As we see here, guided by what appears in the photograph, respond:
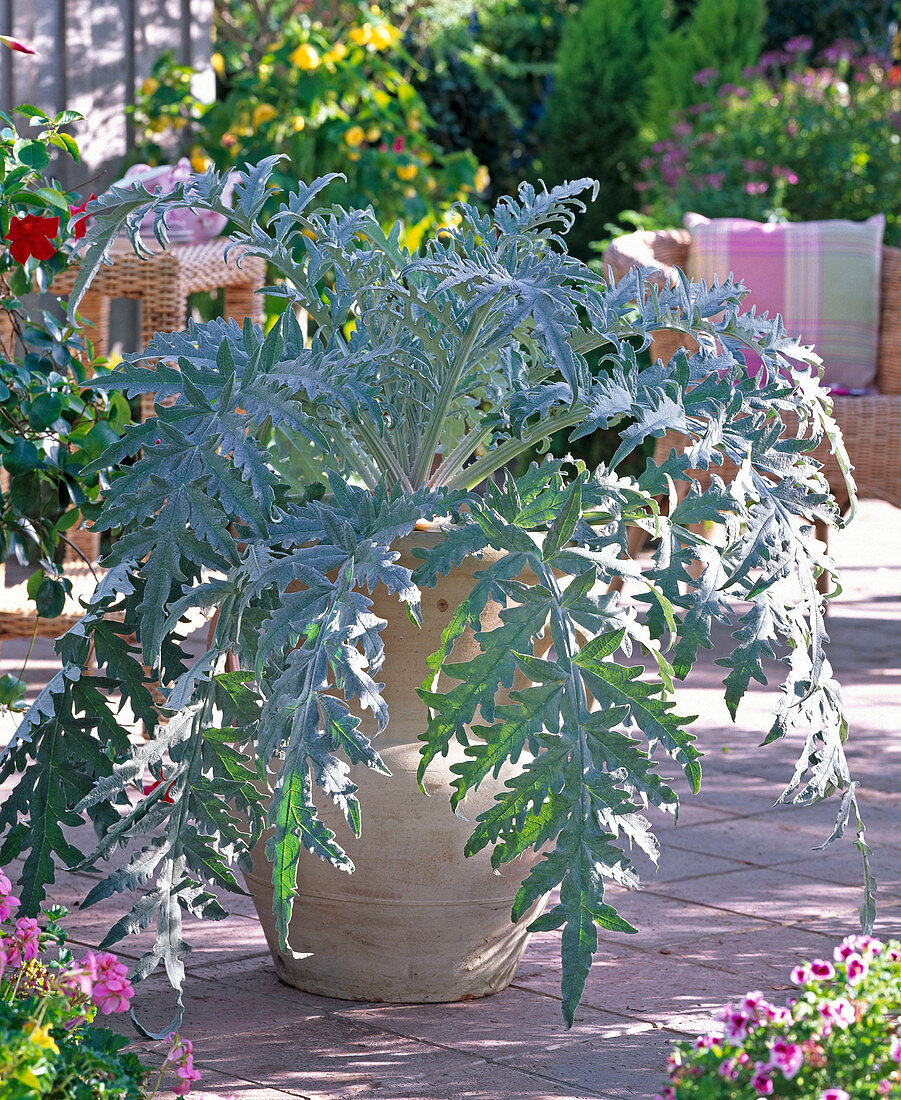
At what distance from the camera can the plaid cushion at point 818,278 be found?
15.7ft

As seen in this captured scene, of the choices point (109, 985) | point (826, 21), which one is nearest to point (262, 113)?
point (109, 985)

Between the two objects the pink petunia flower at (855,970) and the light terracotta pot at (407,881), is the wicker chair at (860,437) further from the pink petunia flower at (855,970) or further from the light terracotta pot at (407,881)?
the pink petunia flower at (855,970)

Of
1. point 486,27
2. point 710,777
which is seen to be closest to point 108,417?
point 710,777

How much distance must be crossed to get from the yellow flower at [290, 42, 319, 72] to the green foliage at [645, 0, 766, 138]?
349 centimetres

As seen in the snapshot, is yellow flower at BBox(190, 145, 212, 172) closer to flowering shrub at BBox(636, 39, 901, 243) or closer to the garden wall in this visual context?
the garden wall

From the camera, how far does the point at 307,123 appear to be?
5.52 metres

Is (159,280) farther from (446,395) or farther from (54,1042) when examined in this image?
(54,1042)

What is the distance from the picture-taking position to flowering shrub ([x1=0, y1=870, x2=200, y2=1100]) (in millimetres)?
1279

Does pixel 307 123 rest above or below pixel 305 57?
below

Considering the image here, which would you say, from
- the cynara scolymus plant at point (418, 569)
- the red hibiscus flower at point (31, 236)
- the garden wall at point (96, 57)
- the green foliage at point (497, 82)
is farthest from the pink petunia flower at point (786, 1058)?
the green foliage at point (497, 82)

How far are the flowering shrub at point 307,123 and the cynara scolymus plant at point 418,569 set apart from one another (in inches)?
135

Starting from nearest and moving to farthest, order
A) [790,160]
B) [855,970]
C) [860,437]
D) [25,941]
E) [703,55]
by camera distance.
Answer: [855,970] < [25,941] < [860,437] < [790,160] < [703,55]

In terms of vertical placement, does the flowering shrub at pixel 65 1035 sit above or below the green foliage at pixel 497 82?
below

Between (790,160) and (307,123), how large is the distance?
8.13ft
